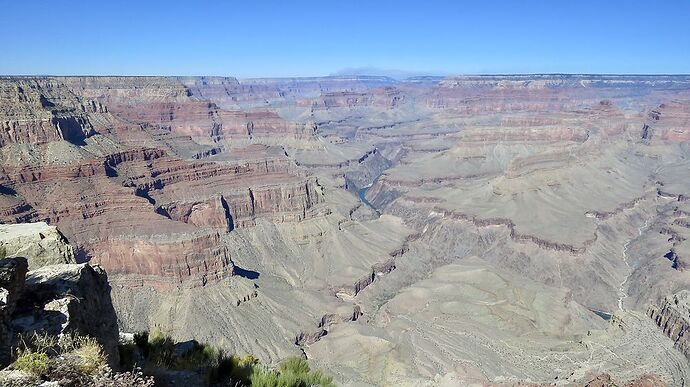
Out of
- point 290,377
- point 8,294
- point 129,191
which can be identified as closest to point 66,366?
point 8,294

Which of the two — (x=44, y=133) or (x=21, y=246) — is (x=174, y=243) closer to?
(x=44, y=133)

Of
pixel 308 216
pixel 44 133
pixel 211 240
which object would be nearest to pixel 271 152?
pixel 308 216

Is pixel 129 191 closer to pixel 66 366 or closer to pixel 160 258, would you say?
pixel 160 258

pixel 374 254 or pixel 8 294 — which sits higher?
pixel 8 294

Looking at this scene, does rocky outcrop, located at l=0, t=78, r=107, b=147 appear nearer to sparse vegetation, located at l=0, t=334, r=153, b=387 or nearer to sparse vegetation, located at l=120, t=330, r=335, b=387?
sparse vegetation, located at l=120, t=330, r=335, b=387

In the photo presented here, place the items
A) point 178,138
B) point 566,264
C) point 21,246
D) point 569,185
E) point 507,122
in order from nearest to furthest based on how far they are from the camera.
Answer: point 21,246 < point 566,264 < point 569,185 < point 178,138 < point 507,122

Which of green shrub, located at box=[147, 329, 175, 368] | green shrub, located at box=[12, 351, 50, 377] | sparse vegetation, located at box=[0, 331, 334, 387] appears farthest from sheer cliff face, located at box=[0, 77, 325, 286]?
green shrub, located at box=[12, 351, 50, 377]
